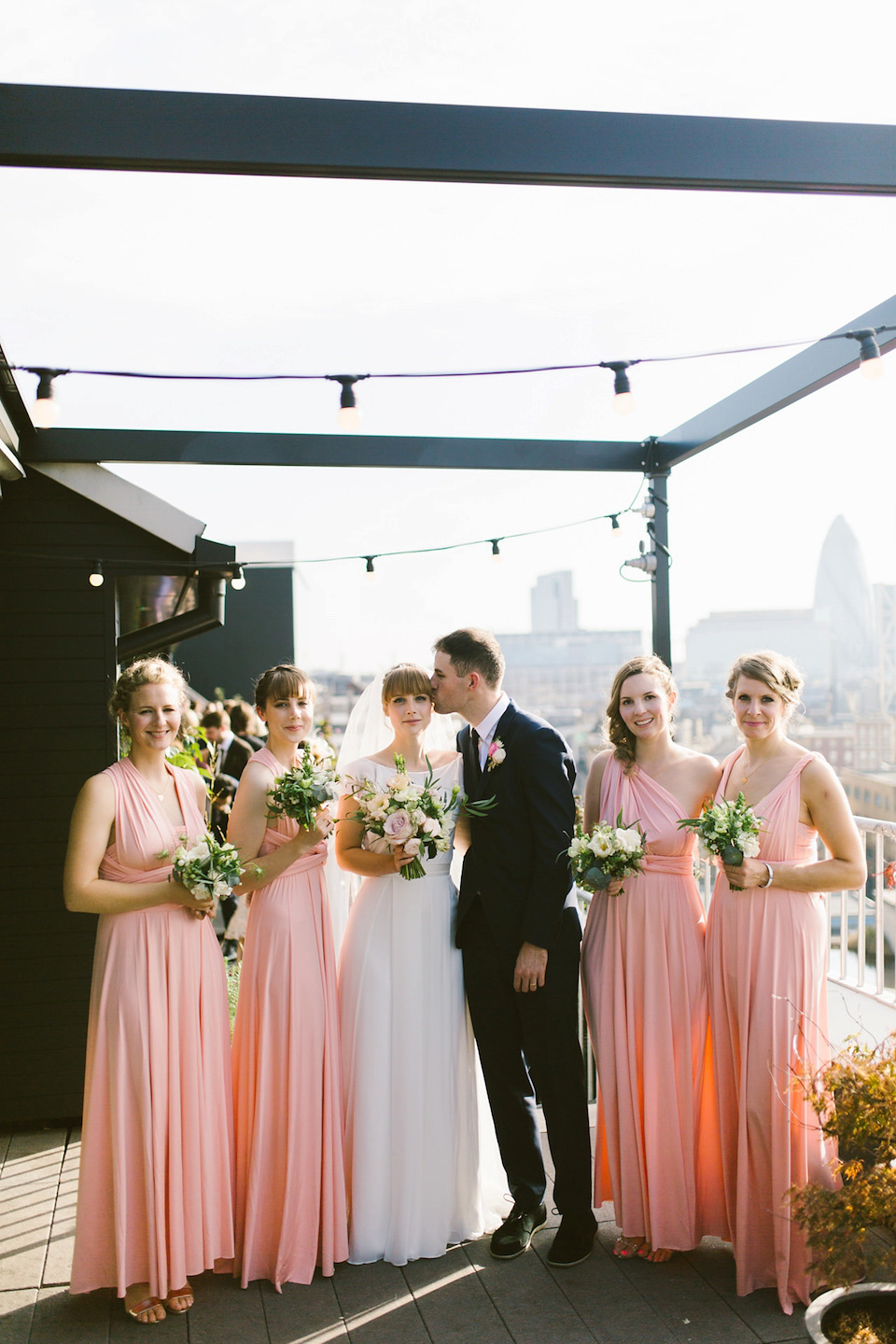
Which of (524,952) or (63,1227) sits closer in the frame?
(524,952)

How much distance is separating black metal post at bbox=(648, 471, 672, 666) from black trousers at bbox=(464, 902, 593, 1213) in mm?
2486

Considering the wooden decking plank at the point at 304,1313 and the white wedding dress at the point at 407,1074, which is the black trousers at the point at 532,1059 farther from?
the wooden decking plank at the point at 304,1313

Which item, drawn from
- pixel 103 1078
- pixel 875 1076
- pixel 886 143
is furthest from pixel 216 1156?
pixel 886 143

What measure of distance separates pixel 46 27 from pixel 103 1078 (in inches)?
119

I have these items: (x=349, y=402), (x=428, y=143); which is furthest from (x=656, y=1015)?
(x=428, y=143)

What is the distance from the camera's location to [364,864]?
3662mm

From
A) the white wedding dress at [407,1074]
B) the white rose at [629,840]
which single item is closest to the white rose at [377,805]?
the white wedding dress at [407,1074]

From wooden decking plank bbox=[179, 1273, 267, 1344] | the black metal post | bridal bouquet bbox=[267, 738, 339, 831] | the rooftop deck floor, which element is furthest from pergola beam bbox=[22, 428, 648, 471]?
wooden decking plank bbox=[179, 1273, 267, 1344]

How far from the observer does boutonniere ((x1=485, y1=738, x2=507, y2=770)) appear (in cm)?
351

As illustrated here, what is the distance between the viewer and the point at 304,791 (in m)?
3.33

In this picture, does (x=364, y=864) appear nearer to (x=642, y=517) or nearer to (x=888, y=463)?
(x=642, y=517)

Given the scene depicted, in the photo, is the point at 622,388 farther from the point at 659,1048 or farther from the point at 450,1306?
the point at 450,1306

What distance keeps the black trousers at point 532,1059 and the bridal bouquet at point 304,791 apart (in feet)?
2.39

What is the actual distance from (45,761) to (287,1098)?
247cm
